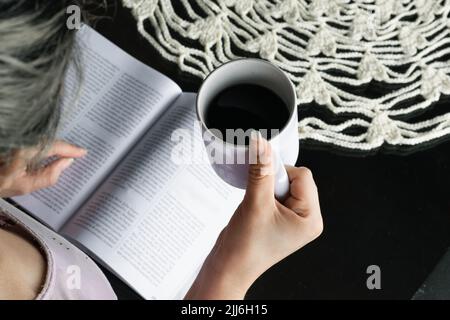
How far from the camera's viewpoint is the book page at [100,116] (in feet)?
2.03

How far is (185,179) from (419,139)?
24 centimetres

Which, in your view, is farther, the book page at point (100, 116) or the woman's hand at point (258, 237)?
the book page at point (100, 116)

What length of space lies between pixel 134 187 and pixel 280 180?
0.17 meters

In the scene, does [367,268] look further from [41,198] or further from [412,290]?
[41,198]

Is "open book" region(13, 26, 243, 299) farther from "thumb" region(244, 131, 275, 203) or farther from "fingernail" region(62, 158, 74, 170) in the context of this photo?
"thumb" region(244, 131, 275, 203)

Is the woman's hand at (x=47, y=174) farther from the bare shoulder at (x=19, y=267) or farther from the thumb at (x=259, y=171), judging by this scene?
the thumb at (x=259, y=171)

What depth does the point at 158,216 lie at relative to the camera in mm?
584

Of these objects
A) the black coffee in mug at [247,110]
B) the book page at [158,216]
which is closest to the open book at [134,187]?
the book page at [158,216]

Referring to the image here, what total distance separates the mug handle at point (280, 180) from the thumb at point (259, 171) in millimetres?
12

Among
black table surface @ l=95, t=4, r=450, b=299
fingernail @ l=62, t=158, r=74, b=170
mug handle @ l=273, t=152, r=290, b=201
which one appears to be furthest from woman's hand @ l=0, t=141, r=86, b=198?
mug handle @ l=273, t=152, r=290, b=201

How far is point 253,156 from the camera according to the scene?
0.45 m

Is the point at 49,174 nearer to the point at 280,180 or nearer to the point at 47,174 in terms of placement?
the point at 47,174

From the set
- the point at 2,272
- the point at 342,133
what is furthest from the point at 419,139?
the point at 2,272

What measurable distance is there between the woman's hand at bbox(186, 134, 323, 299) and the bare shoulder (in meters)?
0.14
